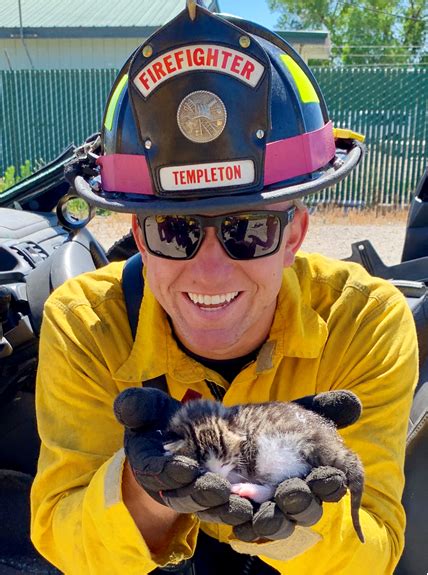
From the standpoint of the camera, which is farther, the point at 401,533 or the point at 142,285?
the point at 142,285

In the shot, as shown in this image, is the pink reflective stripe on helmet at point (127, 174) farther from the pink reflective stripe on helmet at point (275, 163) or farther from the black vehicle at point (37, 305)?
the black vehicle at point (37, 305)

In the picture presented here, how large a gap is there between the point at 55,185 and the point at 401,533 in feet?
7.58

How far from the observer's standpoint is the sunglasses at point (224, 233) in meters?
1.99

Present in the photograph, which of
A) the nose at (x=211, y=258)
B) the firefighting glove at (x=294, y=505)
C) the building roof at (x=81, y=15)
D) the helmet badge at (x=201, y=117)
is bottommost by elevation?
the firefighting glove at (x=294, y=505)

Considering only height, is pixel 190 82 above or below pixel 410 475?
above

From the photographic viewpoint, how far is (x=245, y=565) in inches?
95.3

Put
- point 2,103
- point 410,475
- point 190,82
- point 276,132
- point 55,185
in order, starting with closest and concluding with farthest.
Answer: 1. point 190,82
2. point 276,132
3. point 410,475
4. point 55,185
5. point 2,103

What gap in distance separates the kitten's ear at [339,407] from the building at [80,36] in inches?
798

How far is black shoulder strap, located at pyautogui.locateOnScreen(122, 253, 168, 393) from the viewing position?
7.43 feet

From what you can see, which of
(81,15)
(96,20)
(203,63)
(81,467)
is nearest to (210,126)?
(203,63)

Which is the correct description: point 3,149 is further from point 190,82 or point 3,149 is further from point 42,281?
point 190,82

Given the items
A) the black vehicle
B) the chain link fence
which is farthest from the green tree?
the black vehicle

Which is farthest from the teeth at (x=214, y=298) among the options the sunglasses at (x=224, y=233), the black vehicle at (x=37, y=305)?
the black vehicle at (x=37, y=305)

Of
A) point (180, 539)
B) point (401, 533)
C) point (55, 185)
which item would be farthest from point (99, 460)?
point (55, 185)
